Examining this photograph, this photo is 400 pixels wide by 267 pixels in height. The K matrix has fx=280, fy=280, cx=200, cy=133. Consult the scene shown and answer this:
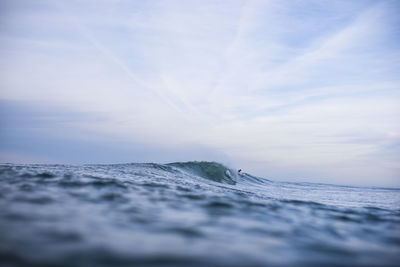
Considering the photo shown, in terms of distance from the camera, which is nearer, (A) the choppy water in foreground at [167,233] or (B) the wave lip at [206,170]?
(A) the choppy water in foreground at [167,233]

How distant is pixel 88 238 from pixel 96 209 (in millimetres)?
1621

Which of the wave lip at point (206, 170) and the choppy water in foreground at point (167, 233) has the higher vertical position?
the wave lip at point (206, 170)

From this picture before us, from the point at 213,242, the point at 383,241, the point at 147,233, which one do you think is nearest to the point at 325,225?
the point at 383,241

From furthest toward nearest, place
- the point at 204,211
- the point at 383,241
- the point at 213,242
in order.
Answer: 1. the point at 204,211
2. the point at 383,241
3. the point at 213,242

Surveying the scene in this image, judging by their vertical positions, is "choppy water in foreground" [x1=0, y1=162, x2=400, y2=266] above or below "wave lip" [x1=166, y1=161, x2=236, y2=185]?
below

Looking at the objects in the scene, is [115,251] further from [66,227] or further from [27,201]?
[27,201]

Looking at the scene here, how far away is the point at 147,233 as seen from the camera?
12.1ft

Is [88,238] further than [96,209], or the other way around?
[96,209]

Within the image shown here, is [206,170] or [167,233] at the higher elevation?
[206,170]

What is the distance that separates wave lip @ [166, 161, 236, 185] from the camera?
19939 mm

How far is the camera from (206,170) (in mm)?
21234

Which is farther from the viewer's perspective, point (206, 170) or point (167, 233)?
point (206, 170)

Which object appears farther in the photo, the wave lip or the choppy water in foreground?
the wave lip

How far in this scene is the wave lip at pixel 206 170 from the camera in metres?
19.9
